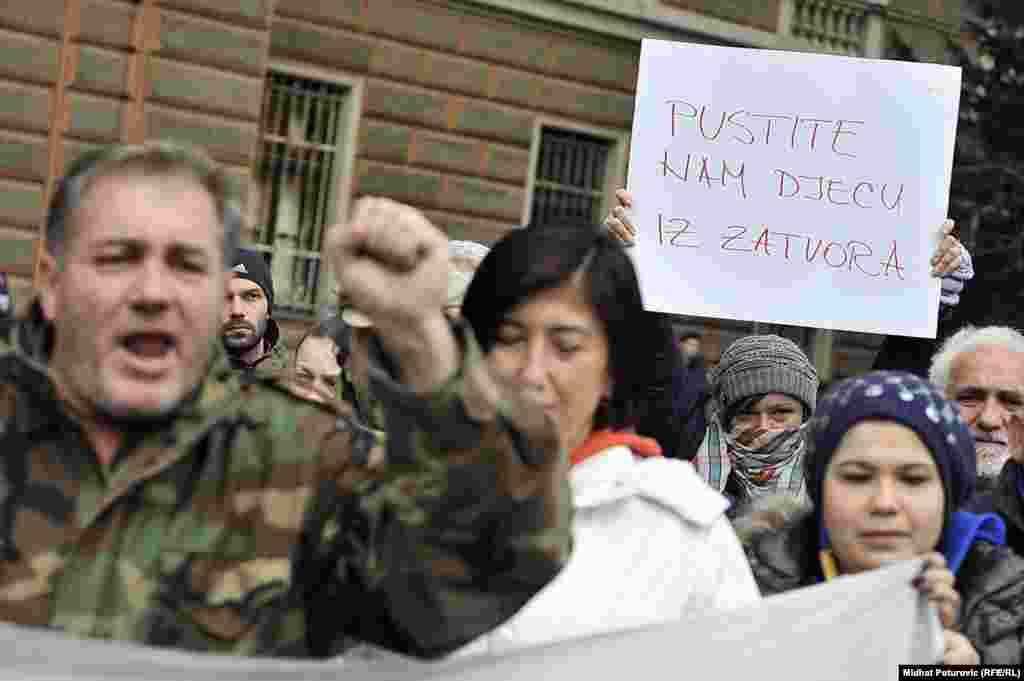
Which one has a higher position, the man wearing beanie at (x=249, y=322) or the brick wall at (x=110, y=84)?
the brick wall at (x=110, y=84)

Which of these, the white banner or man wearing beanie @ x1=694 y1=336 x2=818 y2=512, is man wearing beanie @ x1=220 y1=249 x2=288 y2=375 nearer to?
man wearing beanie @ x1=694 y1=336 x2=818 y2=512

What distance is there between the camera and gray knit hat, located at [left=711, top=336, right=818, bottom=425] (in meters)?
5.47

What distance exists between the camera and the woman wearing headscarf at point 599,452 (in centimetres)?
280

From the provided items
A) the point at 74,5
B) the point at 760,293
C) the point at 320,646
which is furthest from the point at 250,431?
the point at 74,5

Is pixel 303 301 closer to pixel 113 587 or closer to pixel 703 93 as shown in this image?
pixel 703 93

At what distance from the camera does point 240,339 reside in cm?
561

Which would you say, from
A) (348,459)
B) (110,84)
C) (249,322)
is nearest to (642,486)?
(348,459)

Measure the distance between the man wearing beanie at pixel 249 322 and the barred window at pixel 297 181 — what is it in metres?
8.93

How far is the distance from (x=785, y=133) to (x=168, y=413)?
349cm

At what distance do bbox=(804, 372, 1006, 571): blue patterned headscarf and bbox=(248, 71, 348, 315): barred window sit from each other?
11.9 metres

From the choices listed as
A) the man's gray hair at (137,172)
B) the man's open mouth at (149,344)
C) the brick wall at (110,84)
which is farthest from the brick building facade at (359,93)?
the man's open mouth at (149,344)

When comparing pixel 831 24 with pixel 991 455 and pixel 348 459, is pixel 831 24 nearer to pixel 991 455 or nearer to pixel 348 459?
pixel 991 455

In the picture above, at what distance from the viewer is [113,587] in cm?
236

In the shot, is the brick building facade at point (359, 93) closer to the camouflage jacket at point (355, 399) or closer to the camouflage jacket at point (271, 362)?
the camouflage jacket at point (271, 362)
